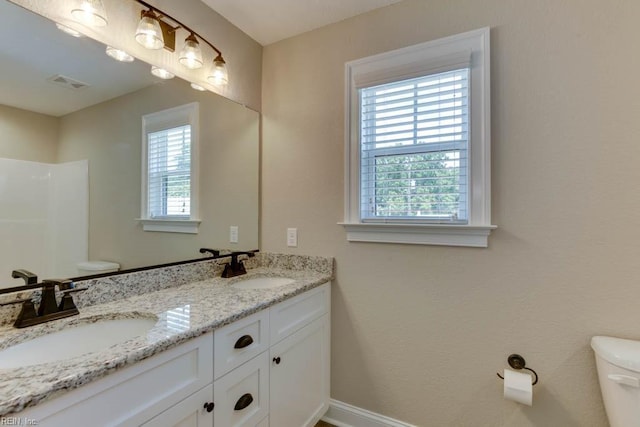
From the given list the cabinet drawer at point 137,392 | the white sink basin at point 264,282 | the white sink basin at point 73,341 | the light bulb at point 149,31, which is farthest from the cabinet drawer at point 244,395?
the light bulb at point 149,31

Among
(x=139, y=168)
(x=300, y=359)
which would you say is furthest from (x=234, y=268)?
(x=139, y=168)

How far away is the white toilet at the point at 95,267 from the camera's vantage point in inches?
49.1

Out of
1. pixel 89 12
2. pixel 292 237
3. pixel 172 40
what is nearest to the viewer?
pixel 89 12

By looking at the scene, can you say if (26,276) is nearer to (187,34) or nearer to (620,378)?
(187,34)

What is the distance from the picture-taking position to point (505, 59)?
1.46 m

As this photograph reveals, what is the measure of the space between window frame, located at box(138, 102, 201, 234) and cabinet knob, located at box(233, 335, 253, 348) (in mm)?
762

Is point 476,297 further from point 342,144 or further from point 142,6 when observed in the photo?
point 142,6

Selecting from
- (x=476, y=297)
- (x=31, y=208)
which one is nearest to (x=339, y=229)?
(x=476, y=297)

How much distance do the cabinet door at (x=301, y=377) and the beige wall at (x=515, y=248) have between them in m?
0.11

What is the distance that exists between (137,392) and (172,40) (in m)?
1.54

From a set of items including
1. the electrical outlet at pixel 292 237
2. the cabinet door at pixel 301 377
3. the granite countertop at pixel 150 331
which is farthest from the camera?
the electrical outlet at pixel 292 237

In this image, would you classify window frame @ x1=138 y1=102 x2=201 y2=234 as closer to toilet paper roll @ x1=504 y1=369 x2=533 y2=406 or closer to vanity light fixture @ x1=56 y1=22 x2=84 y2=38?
vanity light fixture @ x1=56 y1=22 x2=84 y2=38

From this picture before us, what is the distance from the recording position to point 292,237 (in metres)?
2.01

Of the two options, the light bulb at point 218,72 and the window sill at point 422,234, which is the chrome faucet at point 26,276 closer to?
the light bulb at point 218,72
